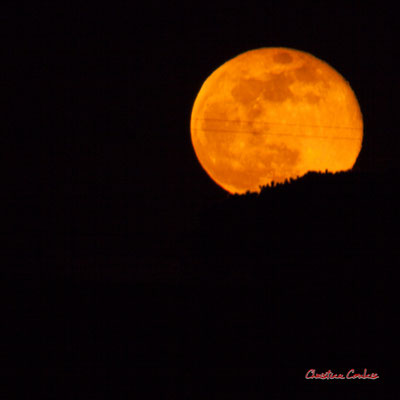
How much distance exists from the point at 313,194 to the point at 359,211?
111 centimetres

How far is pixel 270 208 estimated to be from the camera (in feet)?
52.7

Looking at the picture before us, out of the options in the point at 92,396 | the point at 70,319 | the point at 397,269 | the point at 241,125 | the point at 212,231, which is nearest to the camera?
the point at 92,396

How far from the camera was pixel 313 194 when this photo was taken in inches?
629

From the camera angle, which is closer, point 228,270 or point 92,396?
point 92,396

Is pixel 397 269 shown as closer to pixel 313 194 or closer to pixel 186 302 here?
pixel 313 194

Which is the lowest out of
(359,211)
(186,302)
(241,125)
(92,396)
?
(92,396)

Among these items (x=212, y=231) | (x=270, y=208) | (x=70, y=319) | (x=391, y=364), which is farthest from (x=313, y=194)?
(x=70, y=319)

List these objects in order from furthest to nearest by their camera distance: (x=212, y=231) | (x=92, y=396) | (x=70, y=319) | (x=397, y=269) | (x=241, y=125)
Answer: (x=241, y=125) < (x=212, y=231) < (x=70, y=319) < (x=397, y=269) < (x=92, y=396)

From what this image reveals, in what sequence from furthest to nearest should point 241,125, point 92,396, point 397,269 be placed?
point 241,125
point 397,269
point 92,396

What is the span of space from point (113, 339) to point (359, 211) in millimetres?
5416

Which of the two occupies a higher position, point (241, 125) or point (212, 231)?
point (241, 125)

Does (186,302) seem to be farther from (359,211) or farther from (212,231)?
(359,211)

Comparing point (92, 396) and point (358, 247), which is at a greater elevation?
point (358, 247)

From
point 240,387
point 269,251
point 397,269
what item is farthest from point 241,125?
point 240,387
